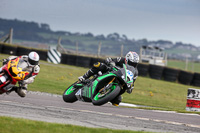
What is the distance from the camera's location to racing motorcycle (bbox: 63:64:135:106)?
880 centimetres

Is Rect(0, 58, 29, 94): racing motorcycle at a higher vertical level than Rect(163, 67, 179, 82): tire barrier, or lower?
higher

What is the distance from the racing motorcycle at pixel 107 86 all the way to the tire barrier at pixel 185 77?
17.1 metres

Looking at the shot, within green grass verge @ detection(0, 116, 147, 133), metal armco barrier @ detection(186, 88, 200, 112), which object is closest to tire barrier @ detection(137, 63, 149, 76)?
metal armco barrier @ detection(186, 88, 200, 112)

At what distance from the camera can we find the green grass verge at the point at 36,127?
6610 mm

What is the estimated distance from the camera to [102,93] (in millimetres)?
9062

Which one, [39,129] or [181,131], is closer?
[39,129]

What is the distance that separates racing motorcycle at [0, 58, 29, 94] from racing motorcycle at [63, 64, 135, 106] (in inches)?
67.2

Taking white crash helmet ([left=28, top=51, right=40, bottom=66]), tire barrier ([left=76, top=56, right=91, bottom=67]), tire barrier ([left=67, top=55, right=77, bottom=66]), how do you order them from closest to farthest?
white crash helmet ([left=28, top=51, right=40, bottom=66]), tire barrier ([left=76, top=56, right=91, bottom=67]), tire barrier ([left=67, top=55, right=77, bottom=66])

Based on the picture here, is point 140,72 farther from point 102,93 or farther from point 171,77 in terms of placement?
point 102,93

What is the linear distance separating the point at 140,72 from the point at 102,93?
17.5 m

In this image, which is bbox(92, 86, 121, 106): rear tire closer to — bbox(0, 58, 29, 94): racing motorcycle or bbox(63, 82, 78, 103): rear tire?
bbox(63, 82, 78, 103): rear tire

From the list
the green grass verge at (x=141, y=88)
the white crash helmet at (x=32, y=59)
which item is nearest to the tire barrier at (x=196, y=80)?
the green grass verge at (x=141, y=88)

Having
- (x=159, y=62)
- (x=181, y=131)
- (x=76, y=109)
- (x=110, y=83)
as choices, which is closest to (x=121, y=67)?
(x=110, y=83)

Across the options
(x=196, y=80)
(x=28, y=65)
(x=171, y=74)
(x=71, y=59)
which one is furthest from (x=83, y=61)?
(x=28, y=65)
